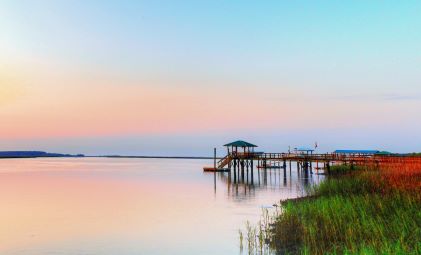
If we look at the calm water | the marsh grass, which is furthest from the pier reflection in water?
the marsh grass

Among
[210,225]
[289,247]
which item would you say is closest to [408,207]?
[289,247]

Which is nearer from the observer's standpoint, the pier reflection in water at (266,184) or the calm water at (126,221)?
the calm water at (126,221)

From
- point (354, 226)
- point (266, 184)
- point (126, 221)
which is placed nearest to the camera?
point (354, 226)

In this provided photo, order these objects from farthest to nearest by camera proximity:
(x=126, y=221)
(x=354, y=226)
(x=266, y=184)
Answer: (x=266, y=184), (x=126, y=221), (x=354, y=226)

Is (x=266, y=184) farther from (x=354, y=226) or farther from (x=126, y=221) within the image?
(x=354, y=226)

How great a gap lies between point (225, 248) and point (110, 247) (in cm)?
490

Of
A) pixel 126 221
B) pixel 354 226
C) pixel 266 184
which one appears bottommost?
pixel 126 221

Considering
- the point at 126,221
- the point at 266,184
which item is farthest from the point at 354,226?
the point at 266,184

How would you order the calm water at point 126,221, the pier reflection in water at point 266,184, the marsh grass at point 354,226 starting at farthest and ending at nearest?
the pier reflection in water at point 266,184 → the calm water at point 126,221 → the marsh grass at point 354,226

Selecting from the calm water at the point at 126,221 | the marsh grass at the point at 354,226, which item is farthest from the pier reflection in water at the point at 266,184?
the marsh grass at the point at 354,226

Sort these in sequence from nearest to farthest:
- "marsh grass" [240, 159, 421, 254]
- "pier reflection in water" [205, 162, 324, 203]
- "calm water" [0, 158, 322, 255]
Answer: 1. "marsh grass" [240, 159, 421, 254]
2. "calm water" [0, 158, 322, 255]
3. "pier reflection in water" [205, 162, 324, 203]

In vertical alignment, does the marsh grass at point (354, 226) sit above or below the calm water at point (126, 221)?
above

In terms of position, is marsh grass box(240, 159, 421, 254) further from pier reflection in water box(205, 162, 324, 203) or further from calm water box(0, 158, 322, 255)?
pier reflection in water box(205, 162, 324, 203)

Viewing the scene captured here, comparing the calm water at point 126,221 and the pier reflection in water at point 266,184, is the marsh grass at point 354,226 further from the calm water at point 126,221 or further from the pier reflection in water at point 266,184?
the pier reflection in water at point 266,184
